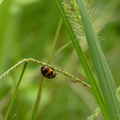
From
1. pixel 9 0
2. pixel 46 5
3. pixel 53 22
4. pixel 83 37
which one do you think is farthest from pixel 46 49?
pixel 83 37

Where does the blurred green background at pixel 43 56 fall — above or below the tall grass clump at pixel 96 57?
below

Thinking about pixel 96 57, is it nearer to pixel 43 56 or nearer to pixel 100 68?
pixel 100 68

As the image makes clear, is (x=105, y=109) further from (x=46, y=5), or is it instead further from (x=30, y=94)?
(x=46, y=5)

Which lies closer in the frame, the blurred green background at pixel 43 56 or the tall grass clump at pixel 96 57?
the tall grass clump at pixel 96 57

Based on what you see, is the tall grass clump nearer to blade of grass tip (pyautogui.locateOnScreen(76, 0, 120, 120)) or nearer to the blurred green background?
blade of grass tip (pyautogui.locateOnScreen(76, 0, 120, 120))

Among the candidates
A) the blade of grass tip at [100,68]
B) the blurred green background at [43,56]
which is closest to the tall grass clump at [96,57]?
the blade of grass tip at [100,68]

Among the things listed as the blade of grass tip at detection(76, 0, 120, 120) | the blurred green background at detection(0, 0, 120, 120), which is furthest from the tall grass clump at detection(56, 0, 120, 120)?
the blurred green background at detection(0, 0, 120, 120)

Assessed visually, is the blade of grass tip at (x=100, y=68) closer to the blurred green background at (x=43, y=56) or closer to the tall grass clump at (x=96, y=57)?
the tall grass clump at (x=96, y=57)

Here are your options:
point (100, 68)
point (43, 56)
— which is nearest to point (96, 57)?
point (100, 68)
